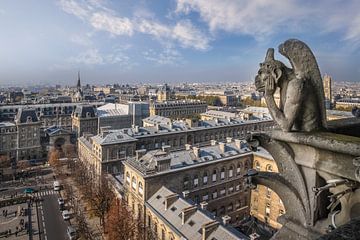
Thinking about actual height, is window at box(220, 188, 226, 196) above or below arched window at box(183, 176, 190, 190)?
below

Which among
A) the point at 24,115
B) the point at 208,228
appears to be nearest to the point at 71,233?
the point at 208,228

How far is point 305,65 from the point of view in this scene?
4781 millimetres

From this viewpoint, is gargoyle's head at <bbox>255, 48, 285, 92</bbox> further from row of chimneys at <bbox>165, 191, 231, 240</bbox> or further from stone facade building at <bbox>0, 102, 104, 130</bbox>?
stone facade building at <bbox>0, 102, 104, 130</bbox>

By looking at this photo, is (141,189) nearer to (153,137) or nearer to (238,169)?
(238,169)

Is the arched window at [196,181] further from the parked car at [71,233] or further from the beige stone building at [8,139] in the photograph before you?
the beige stone building at [8,139]

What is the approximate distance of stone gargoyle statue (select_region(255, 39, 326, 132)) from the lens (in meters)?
4.68

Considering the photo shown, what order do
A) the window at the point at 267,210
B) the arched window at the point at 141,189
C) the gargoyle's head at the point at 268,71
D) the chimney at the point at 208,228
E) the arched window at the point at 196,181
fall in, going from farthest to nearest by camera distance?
the window at the point at 267,210 → the arched window at the point at 196,181 → the arched window at the point at 141,189 → the chimney at the point at 208,228 → the gargoyle's head at the point at 268,71

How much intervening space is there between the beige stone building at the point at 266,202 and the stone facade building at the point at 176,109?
6470 cm

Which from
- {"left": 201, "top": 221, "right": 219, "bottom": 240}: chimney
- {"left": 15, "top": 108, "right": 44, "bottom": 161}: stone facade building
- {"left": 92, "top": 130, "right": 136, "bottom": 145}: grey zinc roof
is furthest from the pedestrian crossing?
{"left": 201, "top": 221, "right": 219, "bottom": 240}: chimney

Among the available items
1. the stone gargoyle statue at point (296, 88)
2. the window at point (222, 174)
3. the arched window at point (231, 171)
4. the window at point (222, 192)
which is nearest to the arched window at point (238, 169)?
the arched window at point (231, 171)

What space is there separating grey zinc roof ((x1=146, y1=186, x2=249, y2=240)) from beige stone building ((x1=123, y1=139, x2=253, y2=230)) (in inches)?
94.1

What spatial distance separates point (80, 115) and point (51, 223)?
4755 centimetres

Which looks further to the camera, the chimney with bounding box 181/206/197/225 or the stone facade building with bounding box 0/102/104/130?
the stone facade building with bounding box 0/102/104/130

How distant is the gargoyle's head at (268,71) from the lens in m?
4.83
